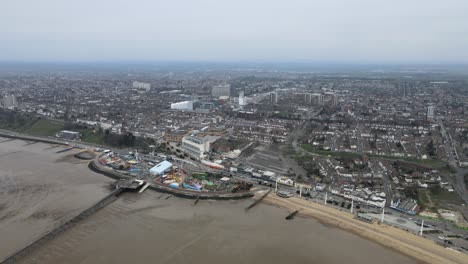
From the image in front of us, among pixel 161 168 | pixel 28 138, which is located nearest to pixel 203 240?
pixel 161 168

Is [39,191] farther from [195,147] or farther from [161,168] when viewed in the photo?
[195,147]

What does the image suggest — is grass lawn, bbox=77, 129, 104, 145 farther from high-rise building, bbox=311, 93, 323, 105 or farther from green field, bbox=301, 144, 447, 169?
high-rise building, bbox=311, 93, 323, 105

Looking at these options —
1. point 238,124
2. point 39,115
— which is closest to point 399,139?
point 238,124

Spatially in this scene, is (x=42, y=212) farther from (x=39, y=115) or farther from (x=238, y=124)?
(x=39, y=115)

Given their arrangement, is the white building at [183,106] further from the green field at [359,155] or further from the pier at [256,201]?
the pier at [256,201]

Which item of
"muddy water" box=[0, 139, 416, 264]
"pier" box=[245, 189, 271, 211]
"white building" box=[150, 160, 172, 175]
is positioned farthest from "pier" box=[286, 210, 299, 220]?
"white building" box=[150, 160, 172, 175]

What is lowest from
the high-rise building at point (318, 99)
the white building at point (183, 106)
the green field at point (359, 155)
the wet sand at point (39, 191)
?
the wet sand at point (39, 191)

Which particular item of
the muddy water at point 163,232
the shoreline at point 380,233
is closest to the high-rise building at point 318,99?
the shoreline at point 380,233
